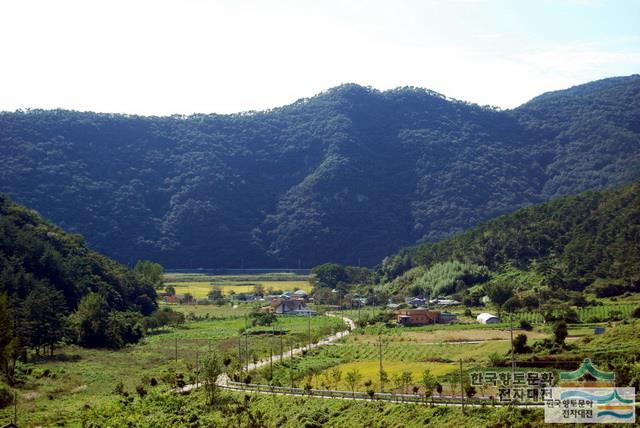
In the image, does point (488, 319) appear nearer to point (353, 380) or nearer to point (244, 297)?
point (353, 380)

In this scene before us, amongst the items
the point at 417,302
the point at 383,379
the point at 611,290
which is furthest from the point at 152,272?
the point at 383,379

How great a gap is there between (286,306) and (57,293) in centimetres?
3749

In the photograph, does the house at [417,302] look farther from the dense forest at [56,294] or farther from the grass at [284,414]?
the grass at [284,414]

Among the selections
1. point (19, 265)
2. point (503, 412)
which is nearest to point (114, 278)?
point (19, 265)

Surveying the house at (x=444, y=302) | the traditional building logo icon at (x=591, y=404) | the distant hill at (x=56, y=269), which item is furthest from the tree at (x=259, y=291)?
the traditional building logo icon at (x=591, y=404)

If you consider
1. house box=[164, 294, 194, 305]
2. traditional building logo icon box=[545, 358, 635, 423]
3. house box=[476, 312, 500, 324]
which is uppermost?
traditional building logo icon box=[545, 358, 635, 423]

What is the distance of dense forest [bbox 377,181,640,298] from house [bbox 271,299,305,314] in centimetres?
1762

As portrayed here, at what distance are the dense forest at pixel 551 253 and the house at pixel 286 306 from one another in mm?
17616

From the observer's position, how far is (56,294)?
88438 millimetres

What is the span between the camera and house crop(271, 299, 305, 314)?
11700 cm

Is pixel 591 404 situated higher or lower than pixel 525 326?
higher

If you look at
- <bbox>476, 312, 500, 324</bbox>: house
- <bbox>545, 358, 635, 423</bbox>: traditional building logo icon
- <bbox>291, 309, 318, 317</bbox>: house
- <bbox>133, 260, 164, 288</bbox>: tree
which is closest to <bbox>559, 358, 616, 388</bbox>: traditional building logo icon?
<bbox>545, 358, 635, 423</bbox>: traditional building logo icon

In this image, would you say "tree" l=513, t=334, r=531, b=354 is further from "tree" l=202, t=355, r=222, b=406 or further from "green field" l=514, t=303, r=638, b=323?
"tree" l=202, t=355, r=222, b=406

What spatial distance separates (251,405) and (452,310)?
181 ft
